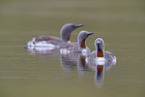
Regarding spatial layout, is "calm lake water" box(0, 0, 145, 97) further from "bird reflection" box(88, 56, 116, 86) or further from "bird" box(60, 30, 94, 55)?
"bird" box(60, 30, 94, 55)

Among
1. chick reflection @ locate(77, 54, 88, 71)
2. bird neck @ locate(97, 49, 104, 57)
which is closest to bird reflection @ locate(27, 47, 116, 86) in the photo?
chick reflection @ locate(77, 54, 88, 71)

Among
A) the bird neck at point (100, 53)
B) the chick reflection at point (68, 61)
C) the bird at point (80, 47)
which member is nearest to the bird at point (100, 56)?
the bird neck at point (100, 53)

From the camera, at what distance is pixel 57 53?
17.2 meters

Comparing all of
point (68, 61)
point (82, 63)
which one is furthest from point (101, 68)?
point (68, 61)

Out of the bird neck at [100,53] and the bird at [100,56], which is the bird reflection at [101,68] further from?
the bird neck at [100,53]

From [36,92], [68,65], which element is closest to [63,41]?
[68,65]

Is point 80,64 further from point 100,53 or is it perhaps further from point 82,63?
point 100,53

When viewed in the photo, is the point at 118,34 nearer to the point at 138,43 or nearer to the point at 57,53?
the point at 138,43

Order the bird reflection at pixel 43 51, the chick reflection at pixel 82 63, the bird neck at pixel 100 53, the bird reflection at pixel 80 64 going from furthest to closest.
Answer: the bird reflection at pixel 43 51 < the bird neck at pixel 100 53 < the chick reflection at pixel 82 63 < the bird reflection at pixel 80 64

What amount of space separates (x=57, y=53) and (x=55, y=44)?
6.46 ft

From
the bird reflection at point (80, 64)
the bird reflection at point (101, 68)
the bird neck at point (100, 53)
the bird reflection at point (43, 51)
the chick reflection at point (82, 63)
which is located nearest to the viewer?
the bird reflection at point (101, 68)

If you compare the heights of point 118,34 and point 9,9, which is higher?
point 9,9

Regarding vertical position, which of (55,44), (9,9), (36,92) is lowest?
(36,92)

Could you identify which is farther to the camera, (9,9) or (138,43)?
(9,9)
